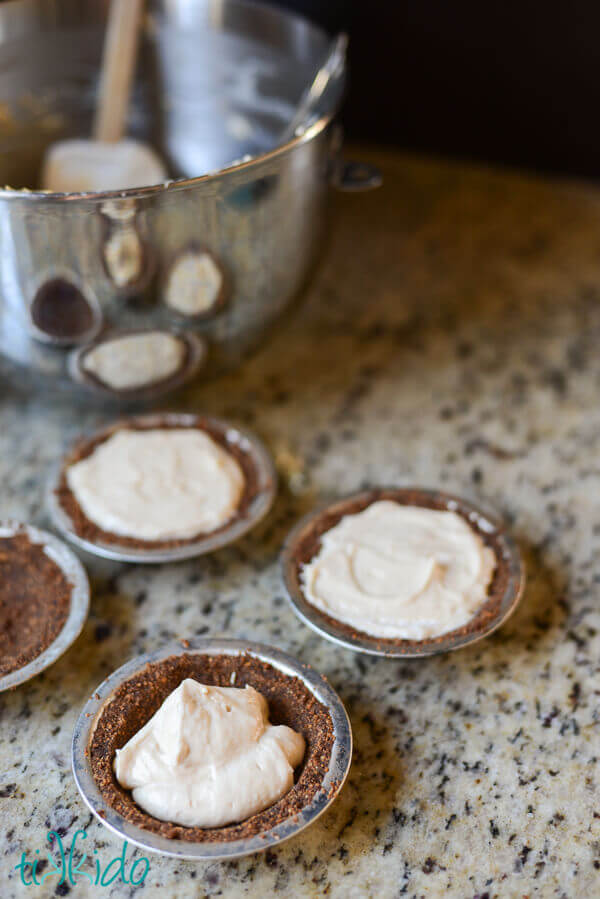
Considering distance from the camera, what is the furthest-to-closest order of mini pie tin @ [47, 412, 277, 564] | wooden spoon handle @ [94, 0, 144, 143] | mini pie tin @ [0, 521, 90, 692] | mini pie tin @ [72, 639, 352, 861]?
1. wooden spoon handle @ [94, 0, 144, 143]
2. mini pie tin @ [47, 412, 277, 564]
3. mini pie tin @ [0, 521, 90, 692]
4. mini pie tin @ [72, 639, 352, 861]

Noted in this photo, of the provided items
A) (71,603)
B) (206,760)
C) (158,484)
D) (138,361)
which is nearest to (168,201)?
(138,361)

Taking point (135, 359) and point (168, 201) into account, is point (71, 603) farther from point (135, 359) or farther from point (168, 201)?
point (168, 201)

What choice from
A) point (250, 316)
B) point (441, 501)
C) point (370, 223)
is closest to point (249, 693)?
point (441, 501)

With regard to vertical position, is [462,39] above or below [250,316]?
above

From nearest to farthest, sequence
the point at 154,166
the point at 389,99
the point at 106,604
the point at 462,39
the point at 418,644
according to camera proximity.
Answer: the point at 418,644 → the point at 106,604 → the point at 154,166 → the point at 462,39 → the point at 389,99

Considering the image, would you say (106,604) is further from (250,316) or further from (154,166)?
(154,166)

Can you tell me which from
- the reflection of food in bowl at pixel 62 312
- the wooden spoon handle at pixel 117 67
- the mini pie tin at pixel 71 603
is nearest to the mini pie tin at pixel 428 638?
the mini pie tin at pixel 71 603

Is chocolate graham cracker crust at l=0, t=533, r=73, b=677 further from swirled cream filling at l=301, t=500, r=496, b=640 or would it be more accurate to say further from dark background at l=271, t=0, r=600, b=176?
dark background at l=271, t=0, r=600, b=176

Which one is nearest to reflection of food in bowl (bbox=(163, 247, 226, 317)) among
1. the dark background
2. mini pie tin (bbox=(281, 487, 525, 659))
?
mini pie tin (bbox=(281, 487, 525, 659))
